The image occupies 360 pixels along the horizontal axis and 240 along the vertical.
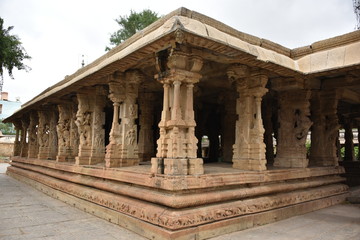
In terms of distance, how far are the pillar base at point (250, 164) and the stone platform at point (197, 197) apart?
0.13 meters

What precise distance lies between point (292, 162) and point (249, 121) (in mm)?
1834

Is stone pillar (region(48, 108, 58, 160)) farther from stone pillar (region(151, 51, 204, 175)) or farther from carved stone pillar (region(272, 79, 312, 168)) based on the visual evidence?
carved stone pillar (region(272, 79, 312, 168))

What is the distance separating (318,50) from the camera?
639cm

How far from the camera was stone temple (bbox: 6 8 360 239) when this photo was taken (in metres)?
4.15

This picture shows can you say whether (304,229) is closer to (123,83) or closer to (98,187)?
(98,187)

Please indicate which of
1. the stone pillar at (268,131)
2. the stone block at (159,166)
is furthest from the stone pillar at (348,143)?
the stone block at (159,166)

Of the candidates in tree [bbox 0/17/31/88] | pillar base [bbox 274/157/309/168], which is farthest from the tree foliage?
pillar base [bbox 274/157/309/168]

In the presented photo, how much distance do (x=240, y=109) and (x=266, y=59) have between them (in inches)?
45.1

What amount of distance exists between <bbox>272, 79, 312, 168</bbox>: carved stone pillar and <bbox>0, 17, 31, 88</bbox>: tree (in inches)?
406

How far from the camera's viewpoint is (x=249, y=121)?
559 centimetres

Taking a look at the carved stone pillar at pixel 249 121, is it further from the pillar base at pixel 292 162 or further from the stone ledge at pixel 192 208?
the pillar base at pixel 292 162

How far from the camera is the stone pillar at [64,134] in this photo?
A: 903 centimetres

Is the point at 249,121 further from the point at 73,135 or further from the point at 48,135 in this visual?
the point at 48,135

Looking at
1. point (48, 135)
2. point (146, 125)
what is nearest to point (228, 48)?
point (146, 125)
